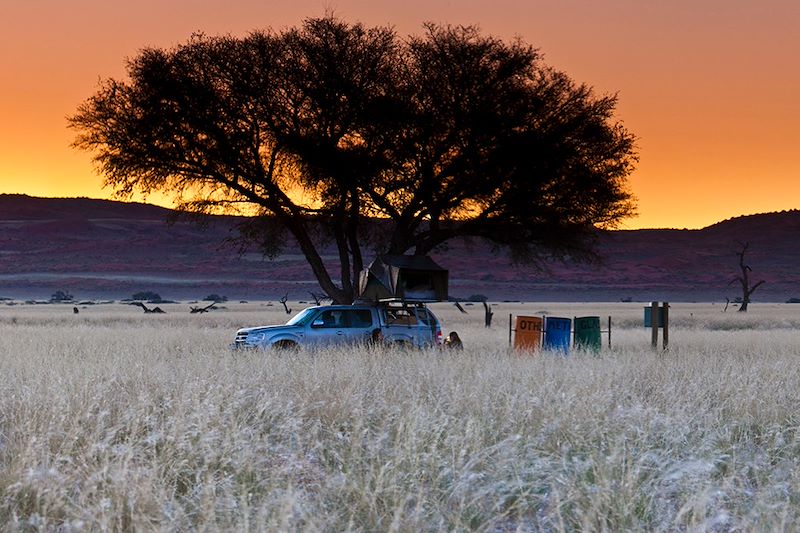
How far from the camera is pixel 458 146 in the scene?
2816cm

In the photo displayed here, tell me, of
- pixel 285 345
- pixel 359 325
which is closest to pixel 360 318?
pixel 359 325

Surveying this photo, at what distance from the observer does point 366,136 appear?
91.1ft

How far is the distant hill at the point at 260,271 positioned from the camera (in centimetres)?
13538

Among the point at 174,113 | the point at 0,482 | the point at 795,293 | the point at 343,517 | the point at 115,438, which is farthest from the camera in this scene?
the point at 795,293

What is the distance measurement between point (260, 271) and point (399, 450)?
492ft

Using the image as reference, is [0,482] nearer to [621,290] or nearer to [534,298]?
[534,298]

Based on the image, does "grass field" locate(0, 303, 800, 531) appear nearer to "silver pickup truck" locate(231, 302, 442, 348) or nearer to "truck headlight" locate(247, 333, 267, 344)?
"truck headlight" locate(247, 333, 267, 344)

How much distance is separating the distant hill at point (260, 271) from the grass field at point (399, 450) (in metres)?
112

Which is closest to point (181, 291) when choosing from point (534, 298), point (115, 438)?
point (534, 298)

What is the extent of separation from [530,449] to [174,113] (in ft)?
71.2

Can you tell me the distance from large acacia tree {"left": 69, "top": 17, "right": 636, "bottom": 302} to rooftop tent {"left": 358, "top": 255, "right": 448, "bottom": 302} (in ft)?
13.5

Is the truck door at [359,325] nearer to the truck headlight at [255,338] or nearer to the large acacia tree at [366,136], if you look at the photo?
the truck headlight at [255,338]

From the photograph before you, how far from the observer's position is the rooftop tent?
75.7ft

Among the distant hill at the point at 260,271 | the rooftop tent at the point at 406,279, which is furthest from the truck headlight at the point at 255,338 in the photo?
the distant hill at the point at 260,271
